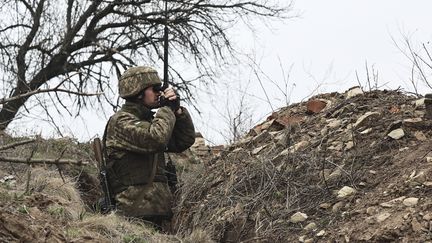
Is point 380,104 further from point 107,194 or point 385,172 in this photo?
point 107,194

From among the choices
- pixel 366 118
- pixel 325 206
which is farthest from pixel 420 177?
pixel 366 118

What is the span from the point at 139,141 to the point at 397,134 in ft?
6.37

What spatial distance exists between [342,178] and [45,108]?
8323 mm

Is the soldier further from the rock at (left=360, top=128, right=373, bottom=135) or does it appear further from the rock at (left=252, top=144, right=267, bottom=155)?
the rock at (left=360, top=128, right=373, bottom=135)

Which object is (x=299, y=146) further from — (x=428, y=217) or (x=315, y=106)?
(x=428, y=217)

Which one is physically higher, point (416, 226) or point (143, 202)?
point (143, 202)

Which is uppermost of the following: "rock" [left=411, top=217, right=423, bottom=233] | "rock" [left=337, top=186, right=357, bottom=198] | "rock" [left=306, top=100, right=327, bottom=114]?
"rock" [left=306, top=100, right=327, bottom=114]

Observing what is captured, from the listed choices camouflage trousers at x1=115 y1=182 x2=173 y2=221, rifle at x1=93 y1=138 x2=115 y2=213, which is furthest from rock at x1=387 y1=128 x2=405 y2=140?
rifle at x1=93 y1=138 x2=115 y2=213

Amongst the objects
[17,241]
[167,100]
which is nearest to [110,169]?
[167,100]

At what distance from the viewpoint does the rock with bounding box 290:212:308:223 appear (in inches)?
194

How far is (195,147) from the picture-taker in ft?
30.5

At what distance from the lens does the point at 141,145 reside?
5.11 metres

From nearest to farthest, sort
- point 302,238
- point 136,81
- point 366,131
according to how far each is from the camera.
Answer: point 302,238 → point 136,81 → point 366,131

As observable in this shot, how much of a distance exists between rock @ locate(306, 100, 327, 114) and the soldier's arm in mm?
1777
